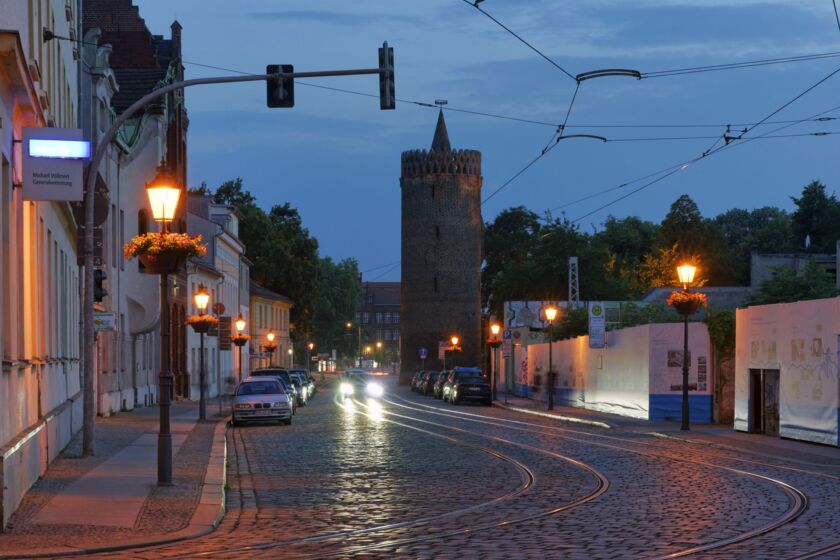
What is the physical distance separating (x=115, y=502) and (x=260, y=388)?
2408 centimetres

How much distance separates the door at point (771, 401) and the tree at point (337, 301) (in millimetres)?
125262

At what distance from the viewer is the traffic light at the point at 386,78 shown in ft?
76.0

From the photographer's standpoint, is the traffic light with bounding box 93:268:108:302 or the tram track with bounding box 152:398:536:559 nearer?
the tram track with bounding box 152:398:536:559

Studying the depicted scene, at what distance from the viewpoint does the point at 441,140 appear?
4660 inches

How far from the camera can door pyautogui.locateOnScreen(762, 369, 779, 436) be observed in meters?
31.9

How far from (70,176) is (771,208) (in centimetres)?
13585

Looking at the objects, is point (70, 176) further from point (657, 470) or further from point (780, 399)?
point (780, 399)

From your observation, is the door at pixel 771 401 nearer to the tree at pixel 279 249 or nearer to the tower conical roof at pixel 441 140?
the tree at pixel 279 249

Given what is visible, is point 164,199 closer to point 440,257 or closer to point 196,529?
point 196,529

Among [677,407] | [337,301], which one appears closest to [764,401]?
[677,407]

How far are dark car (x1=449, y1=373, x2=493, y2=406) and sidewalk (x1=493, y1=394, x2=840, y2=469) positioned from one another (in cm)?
1269

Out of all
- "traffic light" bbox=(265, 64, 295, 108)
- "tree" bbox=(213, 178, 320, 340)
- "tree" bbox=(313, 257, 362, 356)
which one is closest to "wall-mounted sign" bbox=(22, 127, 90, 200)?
"traffic light" bbox=(265, 64, 295, 108)

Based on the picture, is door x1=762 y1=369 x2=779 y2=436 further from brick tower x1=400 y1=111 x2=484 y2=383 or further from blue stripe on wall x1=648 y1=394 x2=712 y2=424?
brick tower x1=400 y1=111 x2=484 y2=383

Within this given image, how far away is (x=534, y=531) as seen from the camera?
13.8m
